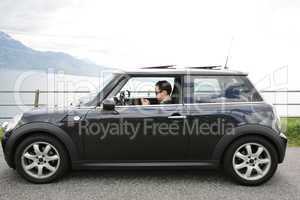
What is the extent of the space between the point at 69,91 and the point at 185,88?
25.6 feet

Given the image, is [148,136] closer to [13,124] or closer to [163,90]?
[163,90]

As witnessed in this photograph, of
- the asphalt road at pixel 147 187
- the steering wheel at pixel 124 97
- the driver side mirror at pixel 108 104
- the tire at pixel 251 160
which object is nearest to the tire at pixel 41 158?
the asphalt road at pixel 147 187

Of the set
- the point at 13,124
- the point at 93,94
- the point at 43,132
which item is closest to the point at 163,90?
the point at 93,94

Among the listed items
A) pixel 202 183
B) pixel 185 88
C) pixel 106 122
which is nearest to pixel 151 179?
pixel 202 183

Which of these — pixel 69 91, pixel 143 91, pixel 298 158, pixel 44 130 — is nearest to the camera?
pixel 44 130

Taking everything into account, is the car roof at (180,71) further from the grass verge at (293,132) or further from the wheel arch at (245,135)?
the grass verge at (293,132)

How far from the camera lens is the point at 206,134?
4.88m

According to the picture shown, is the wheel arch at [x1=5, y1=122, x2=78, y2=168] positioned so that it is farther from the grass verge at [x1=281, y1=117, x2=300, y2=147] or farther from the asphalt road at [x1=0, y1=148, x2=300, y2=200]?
the grass verge at [x1=281, y1=117, x2=300, y2=147]

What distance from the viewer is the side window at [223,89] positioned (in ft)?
16.4

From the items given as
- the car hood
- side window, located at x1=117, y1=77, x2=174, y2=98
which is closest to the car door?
the car hood

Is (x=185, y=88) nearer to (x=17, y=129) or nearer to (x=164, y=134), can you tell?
(x=164, y=134)

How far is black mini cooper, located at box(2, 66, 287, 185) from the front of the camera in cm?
482

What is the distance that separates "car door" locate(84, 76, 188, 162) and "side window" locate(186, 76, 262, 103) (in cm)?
41

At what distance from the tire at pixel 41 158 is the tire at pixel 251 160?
222 centimetres
